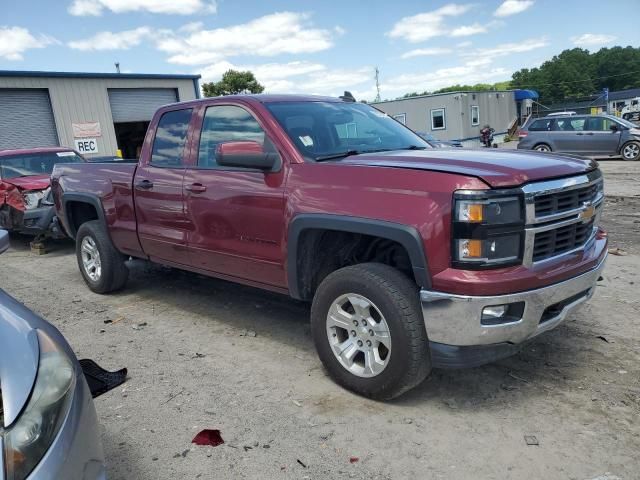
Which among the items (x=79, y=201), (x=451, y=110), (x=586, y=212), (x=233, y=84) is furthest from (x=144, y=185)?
(x=233, y=84)

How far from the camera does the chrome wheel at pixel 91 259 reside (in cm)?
585

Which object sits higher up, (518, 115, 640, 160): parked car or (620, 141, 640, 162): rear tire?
(518, 115, 640, 160): parked car

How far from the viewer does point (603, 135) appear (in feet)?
58.7

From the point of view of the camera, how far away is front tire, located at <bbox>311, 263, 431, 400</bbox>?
303 cm

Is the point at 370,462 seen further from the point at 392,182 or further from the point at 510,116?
the point at 510,116

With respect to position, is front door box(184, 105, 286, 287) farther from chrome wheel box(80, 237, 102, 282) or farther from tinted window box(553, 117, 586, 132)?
tinted window box(553, 117, 586, 132)

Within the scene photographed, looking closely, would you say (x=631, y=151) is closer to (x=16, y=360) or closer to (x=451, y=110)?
(x=451, y=110)

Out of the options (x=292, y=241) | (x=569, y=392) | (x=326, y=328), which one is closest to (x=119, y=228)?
(x=292, y=241)

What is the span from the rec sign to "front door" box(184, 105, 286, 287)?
18.2 metres

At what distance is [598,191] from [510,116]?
3951 cm

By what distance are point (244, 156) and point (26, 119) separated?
18.8 meters

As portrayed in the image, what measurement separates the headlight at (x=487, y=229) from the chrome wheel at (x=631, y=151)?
58.2 feet

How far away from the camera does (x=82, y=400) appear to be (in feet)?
6.66

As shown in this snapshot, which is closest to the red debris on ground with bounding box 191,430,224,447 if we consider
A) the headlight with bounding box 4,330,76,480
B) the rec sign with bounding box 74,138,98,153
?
the headlight with bounding box 4,330,76,480
